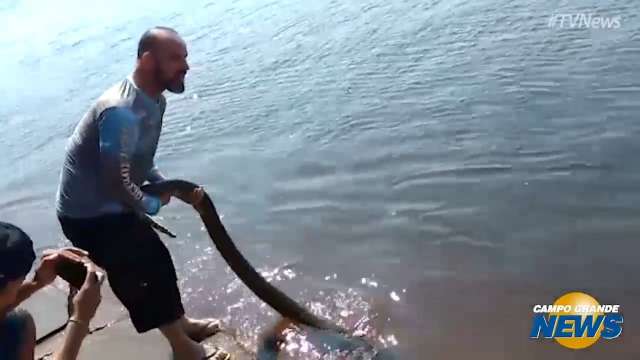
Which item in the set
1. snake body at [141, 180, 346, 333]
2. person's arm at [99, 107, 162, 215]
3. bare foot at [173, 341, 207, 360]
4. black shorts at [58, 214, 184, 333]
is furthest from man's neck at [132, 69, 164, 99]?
bare foot at [173, 341, 207, 360]

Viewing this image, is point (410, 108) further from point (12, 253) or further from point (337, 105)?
point (12, 253)

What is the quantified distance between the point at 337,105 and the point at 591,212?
3.87 metres

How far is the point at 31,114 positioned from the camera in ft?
37.4

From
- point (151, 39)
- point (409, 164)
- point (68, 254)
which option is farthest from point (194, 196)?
point (409, 164)

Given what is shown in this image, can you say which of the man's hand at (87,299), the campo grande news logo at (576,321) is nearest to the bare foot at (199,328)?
the man's hand at (87,299)

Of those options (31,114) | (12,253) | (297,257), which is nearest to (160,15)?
(31,114)

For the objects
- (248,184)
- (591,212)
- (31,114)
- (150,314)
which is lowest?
(31,114)

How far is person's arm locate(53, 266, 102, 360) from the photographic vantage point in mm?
2791

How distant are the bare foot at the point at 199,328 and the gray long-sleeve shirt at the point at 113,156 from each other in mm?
1131

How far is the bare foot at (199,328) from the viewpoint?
4.53 metres

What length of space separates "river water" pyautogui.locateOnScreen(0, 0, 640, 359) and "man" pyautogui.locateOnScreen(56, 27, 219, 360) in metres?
1.19

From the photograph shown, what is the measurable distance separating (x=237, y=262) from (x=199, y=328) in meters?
0.52

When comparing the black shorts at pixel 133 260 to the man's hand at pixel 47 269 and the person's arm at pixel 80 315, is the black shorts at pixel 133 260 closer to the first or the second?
the man's hand at pixel 47 269

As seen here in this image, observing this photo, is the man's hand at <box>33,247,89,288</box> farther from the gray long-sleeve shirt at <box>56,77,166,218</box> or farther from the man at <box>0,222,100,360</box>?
the gray long-sleeve shirt at <box>56,77,166,218</box>
